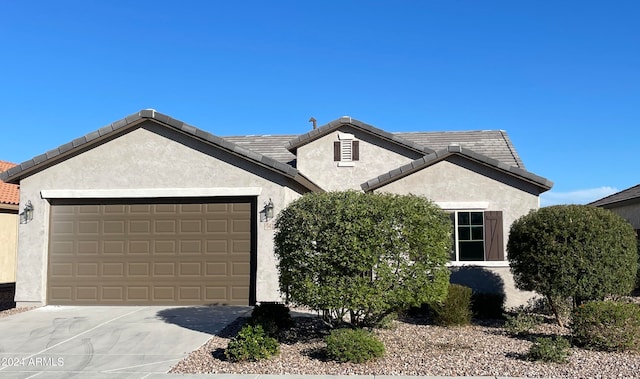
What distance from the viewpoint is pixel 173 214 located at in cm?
1261

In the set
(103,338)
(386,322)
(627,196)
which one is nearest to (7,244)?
(103,338)

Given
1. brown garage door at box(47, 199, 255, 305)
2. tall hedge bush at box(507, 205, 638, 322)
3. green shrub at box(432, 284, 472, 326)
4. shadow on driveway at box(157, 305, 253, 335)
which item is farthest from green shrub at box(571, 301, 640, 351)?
brown garage door at box(47, 199, 255, 305)

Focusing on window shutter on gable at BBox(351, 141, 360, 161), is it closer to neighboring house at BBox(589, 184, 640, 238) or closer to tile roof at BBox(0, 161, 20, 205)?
Result: neighboring house at BBox(589, 184, 640, 238)

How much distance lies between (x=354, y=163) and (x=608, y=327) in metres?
10.6

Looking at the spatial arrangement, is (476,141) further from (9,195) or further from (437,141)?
(9,195)

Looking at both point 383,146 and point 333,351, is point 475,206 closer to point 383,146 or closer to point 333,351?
point 383,146

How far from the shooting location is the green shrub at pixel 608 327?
8.41m

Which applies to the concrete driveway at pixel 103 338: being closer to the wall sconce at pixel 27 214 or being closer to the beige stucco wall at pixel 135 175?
the beige stucco wall at pixel 135 175

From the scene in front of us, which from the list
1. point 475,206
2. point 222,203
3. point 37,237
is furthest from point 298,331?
point 37,237

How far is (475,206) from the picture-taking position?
42.9 feet

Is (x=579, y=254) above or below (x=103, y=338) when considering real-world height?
above

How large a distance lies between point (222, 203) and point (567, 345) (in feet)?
25.6

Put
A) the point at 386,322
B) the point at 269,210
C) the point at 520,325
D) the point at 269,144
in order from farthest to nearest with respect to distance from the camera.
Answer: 1. the point at 269,144
2. the point at 269,210
3. the point at 386,322
4. the point at 520,325

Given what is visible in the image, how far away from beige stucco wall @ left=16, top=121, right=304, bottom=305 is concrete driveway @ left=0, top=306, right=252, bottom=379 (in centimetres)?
130
